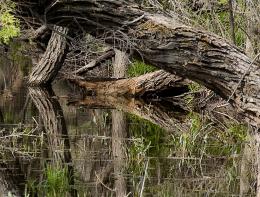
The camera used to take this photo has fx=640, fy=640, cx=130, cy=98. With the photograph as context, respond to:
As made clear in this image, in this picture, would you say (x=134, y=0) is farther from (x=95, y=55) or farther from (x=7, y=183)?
(x=95, y=55)

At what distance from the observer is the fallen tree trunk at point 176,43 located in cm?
696

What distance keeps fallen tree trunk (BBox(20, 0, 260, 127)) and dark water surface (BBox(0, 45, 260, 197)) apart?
2.30 feet

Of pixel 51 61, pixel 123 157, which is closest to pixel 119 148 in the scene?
pixel 123 157

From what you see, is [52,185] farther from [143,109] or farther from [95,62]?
[95,62]

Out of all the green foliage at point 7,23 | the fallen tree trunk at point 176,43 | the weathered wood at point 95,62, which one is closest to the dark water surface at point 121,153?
the fallen tree trunk at point 176,43

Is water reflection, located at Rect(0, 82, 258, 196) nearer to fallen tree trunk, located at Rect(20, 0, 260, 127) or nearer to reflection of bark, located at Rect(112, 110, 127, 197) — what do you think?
reflection of bark, located at Rect(112, 110, 127, 197)

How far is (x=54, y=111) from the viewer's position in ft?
36.6

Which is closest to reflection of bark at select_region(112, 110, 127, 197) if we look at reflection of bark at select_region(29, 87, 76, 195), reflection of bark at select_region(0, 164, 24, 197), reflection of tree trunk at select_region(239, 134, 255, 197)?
reflection of bark at select_region(29, 87, 76, 195)

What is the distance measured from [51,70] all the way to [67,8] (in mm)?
6716

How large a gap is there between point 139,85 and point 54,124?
2414 mm

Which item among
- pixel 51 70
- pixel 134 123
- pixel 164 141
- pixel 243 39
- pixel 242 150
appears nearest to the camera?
pixel 242 150

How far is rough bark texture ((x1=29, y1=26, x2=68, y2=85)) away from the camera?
13.0 metres

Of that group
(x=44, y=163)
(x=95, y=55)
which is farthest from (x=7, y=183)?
(x=95, y=55)

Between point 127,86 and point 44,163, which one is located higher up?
point 127,86
